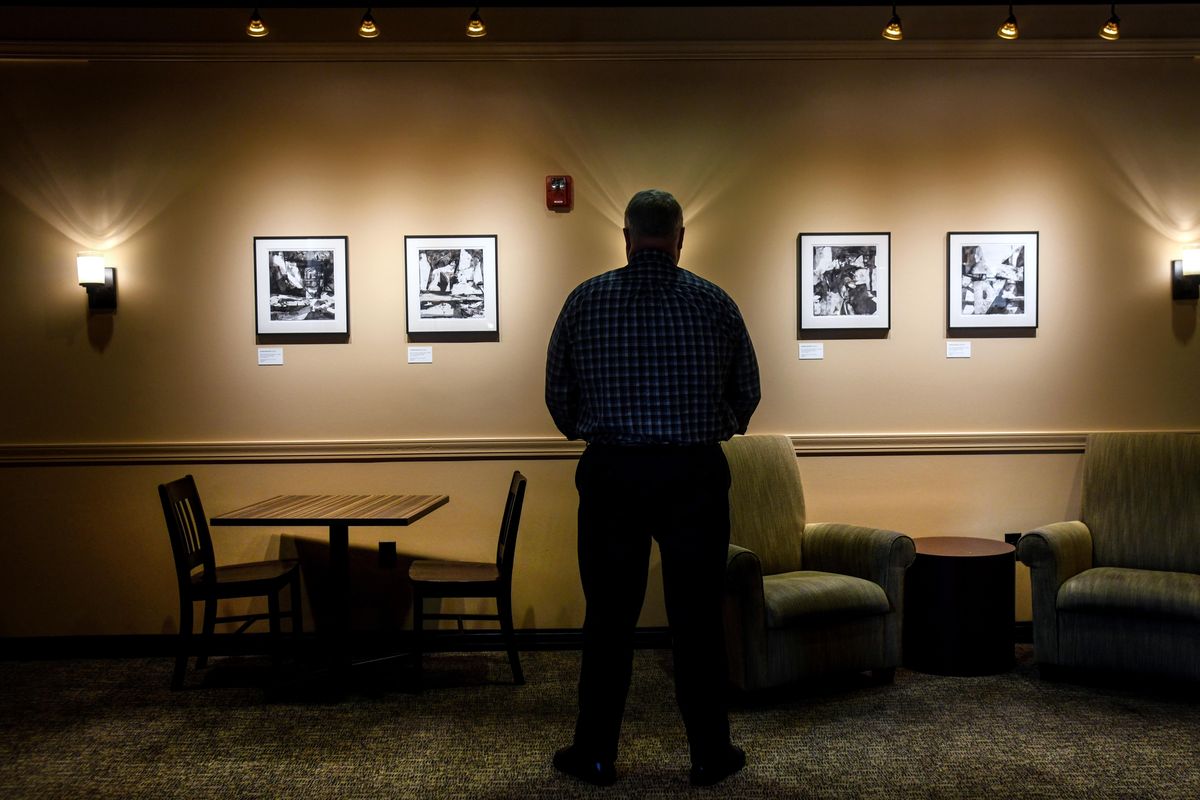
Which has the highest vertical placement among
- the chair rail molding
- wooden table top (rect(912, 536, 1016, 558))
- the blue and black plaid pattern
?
the blue and black plaid pattern

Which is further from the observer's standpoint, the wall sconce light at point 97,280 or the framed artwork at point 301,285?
the framed artwork at point 301,285

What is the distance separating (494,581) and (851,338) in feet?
7.40

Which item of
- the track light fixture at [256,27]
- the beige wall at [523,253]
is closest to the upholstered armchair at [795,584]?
the beige wall at [523,253]

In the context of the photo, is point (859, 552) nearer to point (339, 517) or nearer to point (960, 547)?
point (960, 547)

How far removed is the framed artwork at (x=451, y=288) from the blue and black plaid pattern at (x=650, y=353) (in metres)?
1.91

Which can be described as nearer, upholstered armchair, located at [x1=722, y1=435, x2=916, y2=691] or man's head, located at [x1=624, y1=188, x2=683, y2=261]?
man's head, located at [x1=624, y1=188, x2=683, y2=261]

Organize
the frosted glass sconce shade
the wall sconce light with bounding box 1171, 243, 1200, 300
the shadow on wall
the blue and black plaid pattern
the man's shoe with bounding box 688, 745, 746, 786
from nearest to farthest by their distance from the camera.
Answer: the blue and black plaid pattern
the man's shoe with bounding box 688, 745, 746, 786
the frosted glass sconce shade
the wall sconce light with bounding box 1171, 243, 1200, 300
the shadow on wall

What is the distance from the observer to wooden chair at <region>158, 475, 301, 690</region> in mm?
3882

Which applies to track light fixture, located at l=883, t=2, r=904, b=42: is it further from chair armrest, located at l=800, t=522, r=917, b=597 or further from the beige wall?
chair armrest, located at l=800, t=522, r=917, b=597

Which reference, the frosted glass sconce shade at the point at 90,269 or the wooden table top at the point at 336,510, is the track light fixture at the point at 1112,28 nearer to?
the wooden table top at the point at 336,510

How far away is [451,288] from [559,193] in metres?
0.75

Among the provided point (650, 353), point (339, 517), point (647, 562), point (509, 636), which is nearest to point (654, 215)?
point (650, 353)

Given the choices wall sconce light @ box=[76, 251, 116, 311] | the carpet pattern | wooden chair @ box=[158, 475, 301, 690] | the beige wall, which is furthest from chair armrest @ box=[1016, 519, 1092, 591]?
wall sconce light @ box=[76, 251, 116, 311]

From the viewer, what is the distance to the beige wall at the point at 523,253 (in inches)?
179
